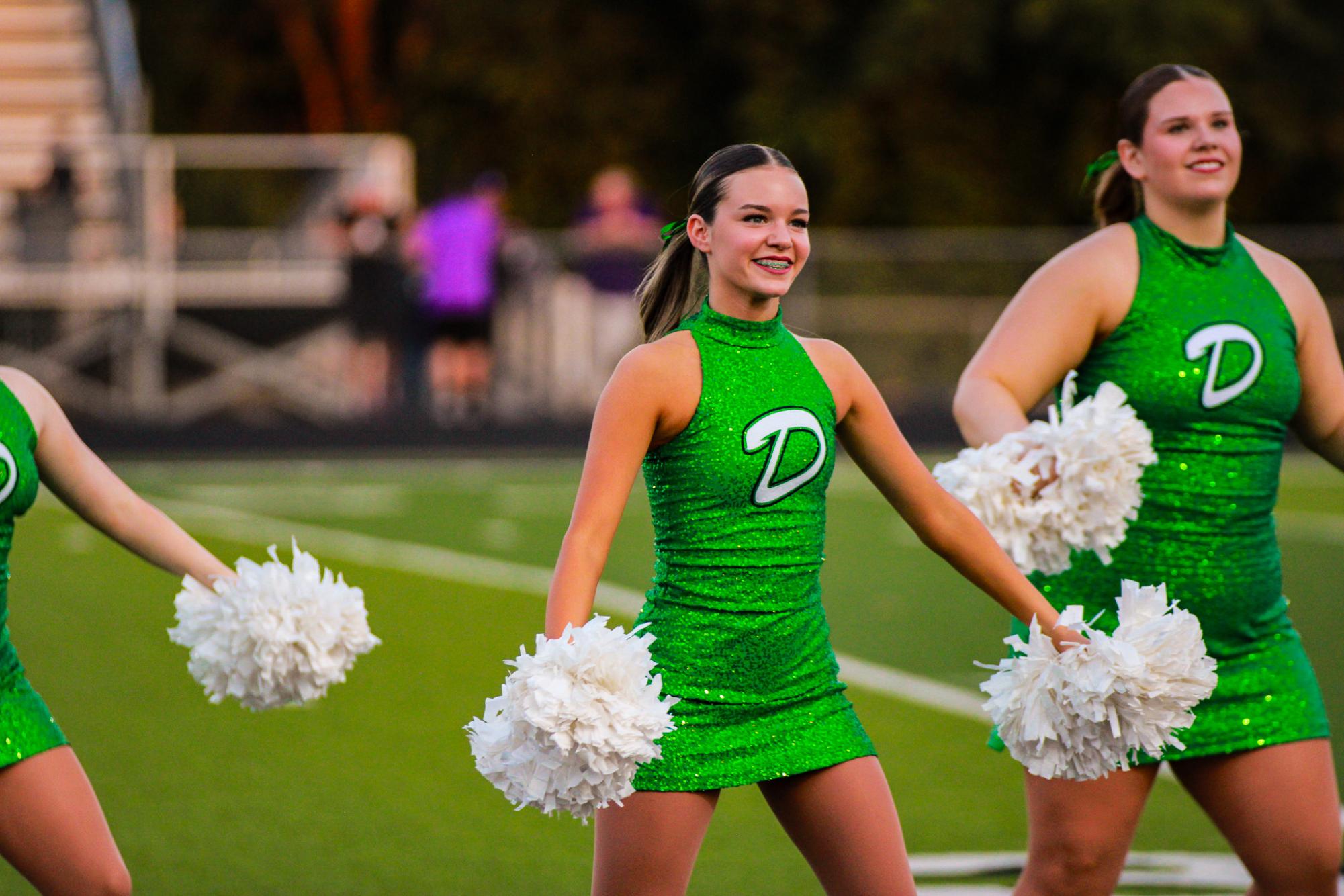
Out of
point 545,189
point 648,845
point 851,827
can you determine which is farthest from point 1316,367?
point 545,189

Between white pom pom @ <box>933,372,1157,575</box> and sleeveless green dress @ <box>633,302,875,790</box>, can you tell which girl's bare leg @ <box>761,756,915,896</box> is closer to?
sleeveless green dress @ <box>633,302,875,790</box>

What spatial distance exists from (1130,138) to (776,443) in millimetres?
1185

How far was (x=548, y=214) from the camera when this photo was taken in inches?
1102

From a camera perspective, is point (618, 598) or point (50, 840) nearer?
point (50, 840)

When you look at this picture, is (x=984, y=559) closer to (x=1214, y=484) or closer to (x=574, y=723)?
(x=1214, y=484)

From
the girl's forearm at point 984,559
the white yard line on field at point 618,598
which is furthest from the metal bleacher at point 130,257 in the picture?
the girl's forearm at point 984,559

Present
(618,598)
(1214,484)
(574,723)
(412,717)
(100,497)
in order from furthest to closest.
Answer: (618,598) → (412,717) → (1214,484) → (100,497) → (574,723)

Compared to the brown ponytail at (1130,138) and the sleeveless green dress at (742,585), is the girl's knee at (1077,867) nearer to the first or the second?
the sleeveless green dress at (742,585)

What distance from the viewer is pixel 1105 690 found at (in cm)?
302

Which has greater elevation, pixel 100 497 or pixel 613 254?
pixel 613 254

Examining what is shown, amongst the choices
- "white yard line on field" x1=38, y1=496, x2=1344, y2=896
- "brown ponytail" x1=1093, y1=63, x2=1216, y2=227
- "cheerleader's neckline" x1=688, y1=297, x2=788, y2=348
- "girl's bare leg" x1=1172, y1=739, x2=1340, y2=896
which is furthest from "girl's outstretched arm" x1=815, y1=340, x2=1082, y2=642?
"white yard line on field" x1=38, y1=496, x2=1344, y2=896

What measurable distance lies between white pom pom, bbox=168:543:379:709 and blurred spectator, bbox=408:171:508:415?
12.7 metres

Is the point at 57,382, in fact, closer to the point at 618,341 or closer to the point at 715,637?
the point at 618,341

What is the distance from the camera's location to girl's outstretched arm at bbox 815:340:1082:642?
327 centimetres
